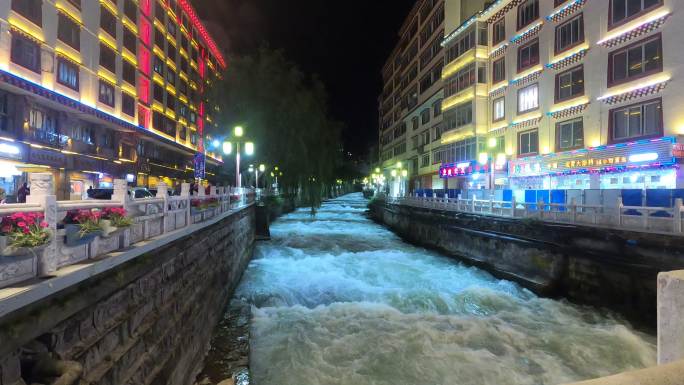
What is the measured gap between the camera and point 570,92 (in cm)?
2131

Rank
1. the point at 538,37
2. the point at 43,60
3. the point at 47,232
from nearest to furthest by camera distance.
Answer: the point at 47,232 → the point at 43,60 → the point at 538,37

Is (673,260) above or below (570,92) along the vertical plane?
below

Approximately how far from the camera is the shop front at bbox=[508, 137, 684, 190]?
1577cm

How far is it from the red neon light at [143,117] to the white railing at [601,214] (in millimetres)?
27370

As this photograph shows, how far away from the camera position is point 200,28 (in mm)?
50062

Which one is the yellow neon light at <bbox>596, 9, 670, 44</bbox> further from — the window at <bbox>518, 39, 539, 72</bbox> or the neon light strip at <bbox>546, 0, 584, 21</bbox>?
the window at <bbox>518, 39, 539, 72</bbox>

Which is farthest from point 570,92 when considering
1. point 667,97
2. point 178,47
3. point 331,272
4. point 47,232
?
point 178,47

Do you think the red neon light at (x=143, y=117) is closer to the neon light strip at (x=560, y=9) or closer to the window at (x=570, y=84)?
the neon light strip at (x=560, y=9)

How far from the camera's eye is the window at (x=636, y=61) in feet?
53.7

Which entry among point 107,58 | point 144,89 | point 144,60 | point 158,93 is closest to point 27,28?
point 107,58

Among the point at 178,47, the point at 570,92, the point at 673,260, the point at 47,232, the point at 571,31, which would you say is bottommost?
the point at 673,260

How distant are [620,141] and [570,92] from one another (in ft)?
15.0

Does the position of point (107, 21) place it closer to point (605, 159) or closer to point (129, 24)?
point (129, 24)

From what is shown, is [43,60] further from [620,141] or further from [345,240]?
[620,141]
